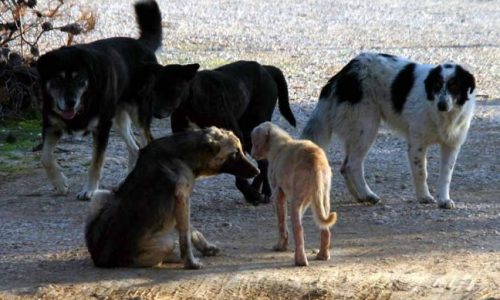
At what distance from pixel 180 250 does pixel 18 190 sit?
3.65m

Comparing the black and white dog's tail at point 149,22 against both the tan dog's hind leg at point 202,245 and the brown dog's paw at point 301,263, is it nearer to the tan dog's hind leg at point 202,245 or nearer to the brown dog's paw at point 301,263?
the tan dog's hind leg at point 202,245

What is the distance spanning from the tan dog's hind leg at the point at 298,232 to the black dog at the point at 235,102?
8.09 feet

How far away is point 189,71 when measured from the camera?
10.3 m

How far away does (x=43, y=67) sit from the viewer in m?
10.6

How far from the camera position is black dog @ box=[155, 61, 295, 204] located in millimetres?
10422

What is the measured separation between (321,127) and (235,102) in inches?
44.0

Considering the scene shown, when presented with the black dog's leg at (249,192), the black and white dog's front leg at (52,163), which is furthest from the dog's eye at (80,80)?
the black dog's leg at (249,192)

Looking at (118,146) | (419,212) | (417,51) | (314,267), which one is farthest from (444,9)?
(314,267)

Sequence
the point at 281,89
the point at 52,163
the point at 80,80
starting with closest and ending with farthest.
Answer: the point at 80,80, the point at 52,163, the point at 281,89

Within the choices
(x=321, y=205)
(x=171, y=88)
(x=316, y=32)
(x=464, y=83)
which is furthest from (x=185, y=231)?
(x=316, y=32)

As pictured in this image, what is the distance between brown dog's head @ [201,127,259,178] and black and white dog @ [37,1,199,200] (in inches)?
77.6

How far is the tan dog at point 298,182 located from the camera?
26.1 feet

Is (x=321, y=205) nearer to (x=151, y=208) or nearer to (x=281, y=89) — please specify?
(x=151, y=208)

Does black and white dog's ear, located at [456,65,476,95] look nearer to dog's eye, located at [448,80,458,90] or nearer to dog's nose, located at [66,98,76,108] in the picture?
dog's eye, located at [448,80,458,90]
